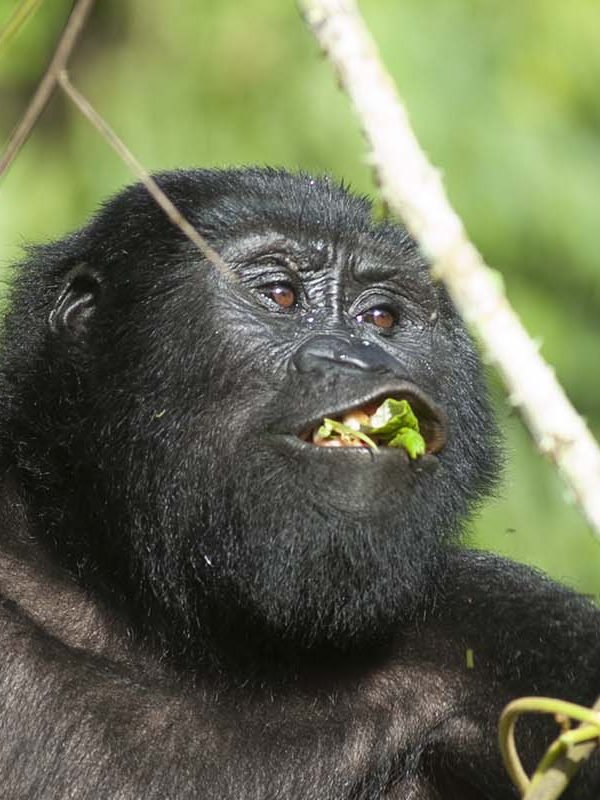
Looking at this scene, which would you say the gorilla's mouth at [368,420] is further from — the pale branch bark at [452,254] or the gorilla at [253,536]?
the pale branch bark at [452,254]

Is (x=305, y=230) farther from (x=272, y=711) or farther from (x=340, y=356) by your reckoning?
(x=272, y=711)

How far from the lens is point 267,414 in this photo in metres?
3.84

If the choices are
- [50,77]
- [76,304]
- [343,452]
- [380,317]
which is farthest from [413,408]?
[50,77]

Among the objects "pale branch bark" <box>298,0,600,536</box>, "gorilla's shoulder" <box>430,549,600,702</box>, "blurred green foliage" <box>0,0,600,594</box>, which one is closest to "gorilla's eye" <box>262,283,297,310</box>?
"gorilla's shoulder" <box>430,549,600,702</box>

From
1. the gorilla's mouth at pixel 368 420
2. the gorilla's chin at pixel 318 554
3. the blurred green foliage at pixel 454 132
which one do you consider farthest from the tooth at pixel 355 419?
the blurred green foliage at pixel 454 132

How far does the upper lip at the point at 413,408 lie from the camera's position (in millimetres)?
3620

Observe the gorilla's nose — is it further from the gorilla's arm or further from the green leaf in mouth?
the gorilla's arm

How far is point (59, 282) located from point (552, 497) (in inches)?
151

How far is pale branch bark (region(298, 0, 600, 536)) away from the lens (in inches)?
83.7

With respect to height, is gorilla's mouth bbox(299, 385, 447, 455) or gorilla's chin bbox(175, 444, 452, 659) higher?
gorilla's mouth bbox(299, 385, 447, 455)

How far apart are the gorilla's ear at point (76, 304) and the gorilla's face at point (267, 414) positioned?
0.04 m

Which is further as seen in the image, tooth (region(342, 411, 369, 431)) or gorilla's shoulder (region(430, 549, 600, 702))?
gorilla's shoulder (region(430, 549, 600, 702))

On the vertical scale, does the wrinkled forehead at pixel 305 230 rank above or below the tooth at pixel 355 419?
above

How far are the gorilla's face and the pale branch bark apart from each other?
56.8 inches
